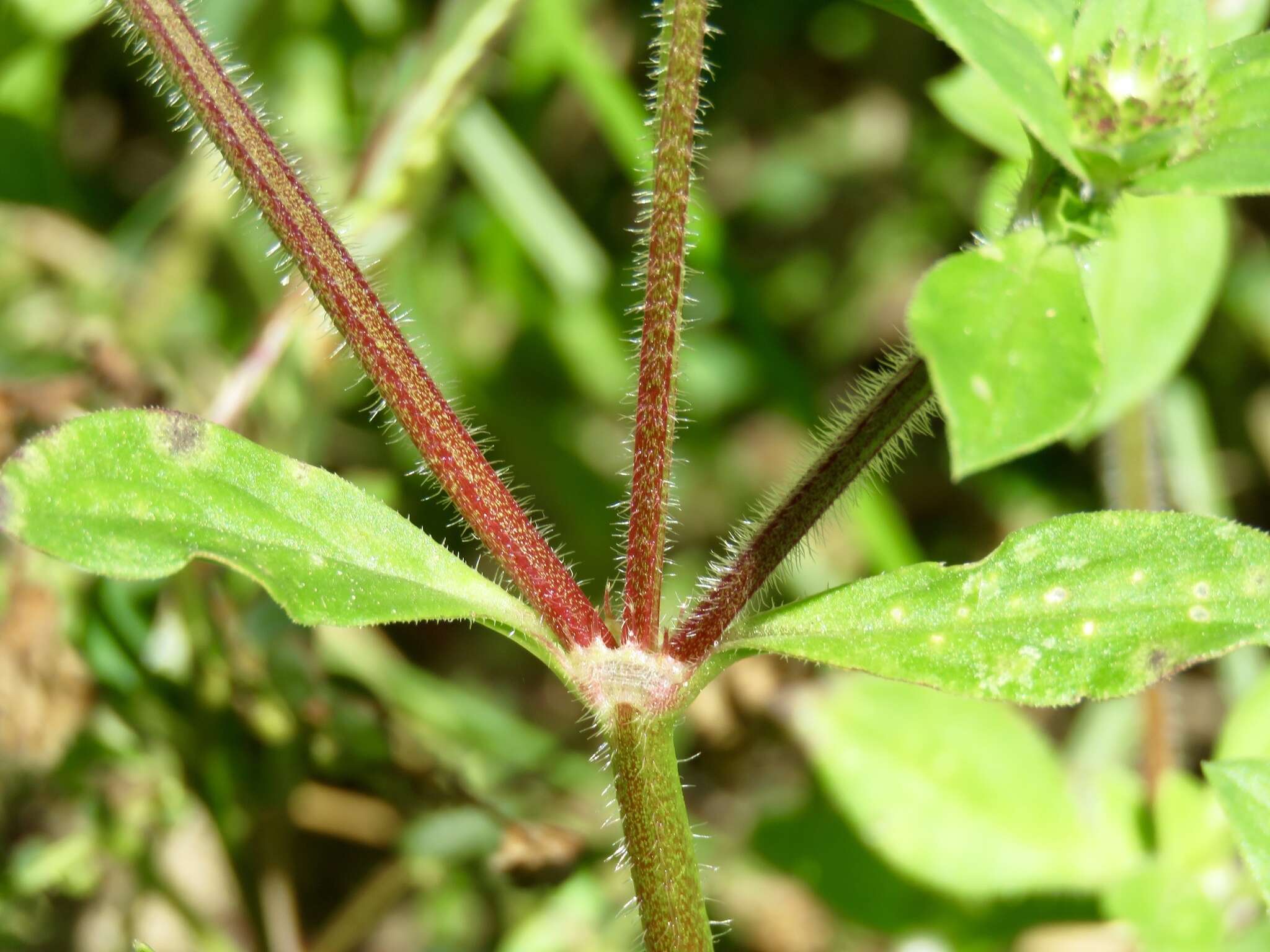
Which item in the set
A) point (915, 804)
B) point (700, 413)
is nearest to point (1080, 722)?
point (915, 804)

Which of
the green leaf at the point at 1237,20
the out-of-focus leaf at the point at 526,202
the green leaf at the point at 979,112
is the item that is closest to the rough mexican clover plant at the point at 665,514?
the green leaf at the point at 979,112

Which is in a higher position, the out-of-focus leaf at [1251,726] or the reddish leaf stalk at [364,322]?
the reddish leaf stalk at [364,322]

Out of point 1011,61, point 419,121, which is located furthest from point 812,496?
point 419,121

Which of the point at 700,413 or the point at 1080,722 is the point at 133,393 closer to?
the point at 700,413

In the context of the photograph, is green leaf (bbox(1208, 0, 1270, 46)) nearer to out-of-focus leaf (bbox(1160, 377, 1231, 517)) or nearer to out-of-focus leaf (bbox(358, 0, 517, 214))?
out-of-focus leaf (bbox(1160, 377, 1231, 517))

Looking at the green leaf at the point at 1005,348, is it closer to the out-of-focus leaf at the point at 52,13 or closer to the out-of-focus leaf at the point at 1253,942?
the out-of-focus leaf at the point at 1253,942
